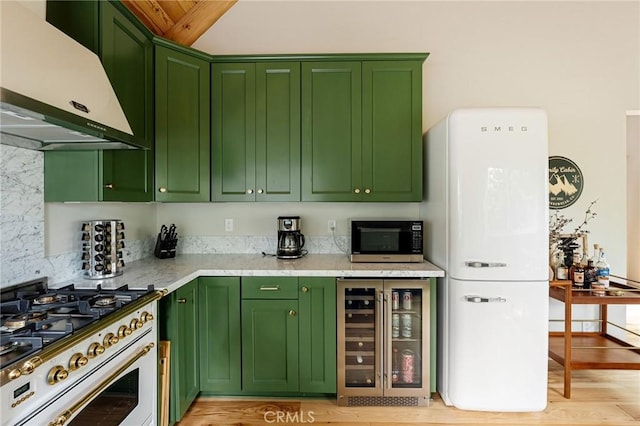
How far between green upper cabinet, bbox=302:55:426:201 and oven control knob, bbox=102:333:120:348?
1553 mm

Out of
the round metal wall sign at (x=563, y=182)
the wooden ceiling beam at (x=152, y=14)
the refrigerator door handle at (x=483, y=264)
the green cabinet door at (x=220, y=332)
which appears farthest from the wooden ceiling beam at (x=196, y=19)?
the round metal wall sign at (x=563, y=182)

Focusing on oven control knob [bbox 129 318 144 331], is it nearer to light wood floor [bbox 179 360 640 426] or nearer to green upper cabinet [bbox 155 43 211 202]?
light wood floor [bbox 179 360 640 426]

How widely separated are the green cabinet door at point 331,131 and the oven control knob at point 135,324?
1359mm

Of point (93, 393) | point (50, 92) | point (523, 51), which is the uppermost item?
point (523, 51)

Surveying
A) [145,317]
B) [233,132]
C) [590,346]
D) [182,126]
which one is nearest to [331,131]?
[233,132]

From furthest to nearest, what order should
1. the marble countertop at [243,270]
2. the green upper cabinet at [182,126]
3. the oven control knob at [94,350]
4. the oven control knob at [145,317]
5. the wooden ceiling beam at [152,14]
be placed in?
the wooden ceiling beam at [152,14] → the green upper cabinet at [182,126] → the marble countertop at [243,270] → the oven control knob at [145,317] → the oven control knob at [94,350]

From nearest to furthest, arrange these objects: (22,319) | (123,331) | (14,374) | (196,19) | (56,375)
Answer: (14,374), (56,375), (22,319), (123,331), (196,19)

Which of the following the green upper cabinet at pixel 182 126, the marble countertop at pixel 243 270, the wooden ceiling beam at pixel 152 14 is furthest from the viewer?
the wooden ceiling beam at pixel 152 14

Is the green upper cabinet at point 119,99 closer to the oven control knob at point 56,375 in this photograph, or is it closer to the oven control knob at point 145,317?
the oven control knob at point 145,317

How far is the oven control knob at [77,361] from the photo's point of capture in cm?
107

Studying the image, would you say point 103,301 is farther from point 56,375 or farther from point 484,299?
point 484,299

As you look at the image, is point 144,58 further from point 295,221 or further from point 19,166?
point 295,221

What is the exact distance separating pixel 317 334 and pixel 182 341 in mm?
825

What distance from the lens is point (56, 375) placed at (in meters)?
1.01
